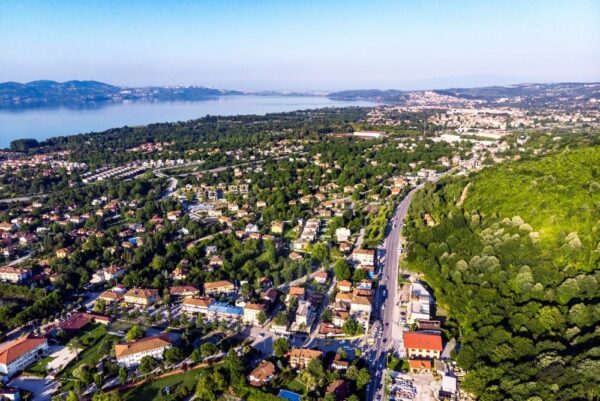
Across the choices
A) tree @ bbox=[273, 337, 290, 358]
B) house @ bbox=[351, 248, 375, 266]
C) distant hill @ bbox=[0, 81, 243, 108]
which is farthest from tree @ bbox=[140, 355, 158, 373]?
distant hill @ bbox=[0, 81, 243, 108]

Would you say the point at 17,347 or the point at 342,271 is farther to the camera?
the point at 342,271

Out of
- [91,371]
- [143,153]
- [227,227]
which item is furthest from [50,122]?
[91,371]

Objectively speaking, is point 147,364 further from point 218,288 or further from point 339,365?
point 339,365

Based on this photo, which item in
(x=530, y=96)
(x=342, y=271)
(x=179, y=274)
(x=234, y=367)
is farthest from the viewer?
(x=530, y=96)

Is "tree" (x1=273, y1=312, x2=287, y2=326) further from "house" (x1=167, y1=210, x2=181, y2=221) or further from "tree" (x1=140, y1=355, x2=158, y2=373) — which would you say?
"house" (x1=167, y1=210, x2=181, y2=221)

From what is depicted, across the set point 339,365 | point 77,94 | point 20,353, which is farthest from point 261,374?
point 77,94

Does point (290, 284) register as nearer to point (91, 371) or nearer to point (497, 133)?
point (91, 371)

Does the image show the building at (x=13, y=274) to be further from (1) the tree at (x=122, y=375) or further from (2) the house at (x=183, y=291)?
(1) the tree at (x=122, y=375)
